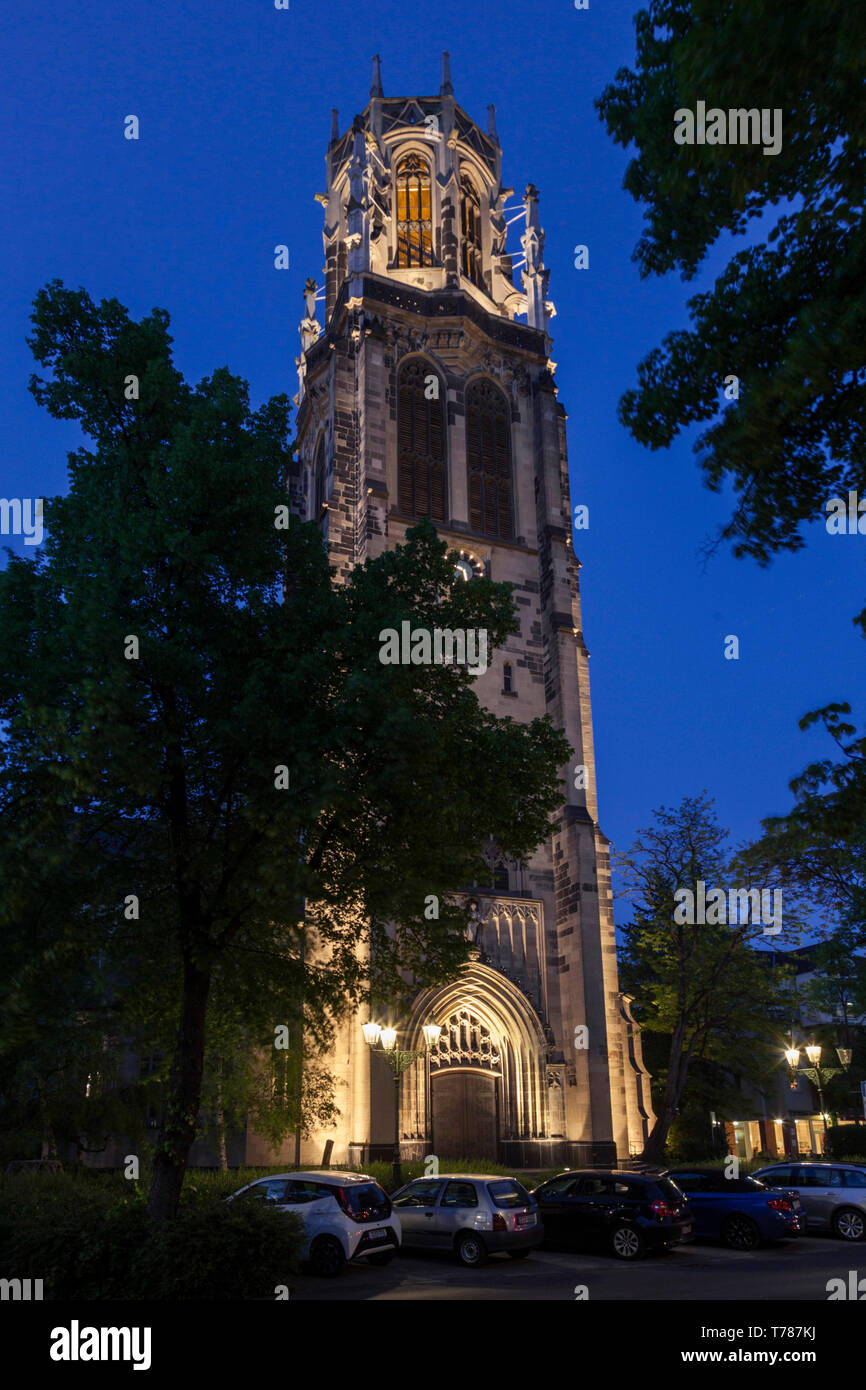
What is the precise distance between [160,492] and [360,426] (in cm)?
2341

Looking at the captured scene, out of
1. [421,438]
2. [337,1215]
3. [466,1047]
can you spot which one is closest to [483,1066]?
[466,1047]

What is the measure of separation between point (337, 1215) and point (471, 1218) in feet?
8.40

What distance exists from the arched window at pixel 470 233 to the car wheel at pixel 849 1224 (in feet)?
128

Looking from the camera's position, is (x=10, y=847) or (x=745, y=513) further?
(x=10, y=847)

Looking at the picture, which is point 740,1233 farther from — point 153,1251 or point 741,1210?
point 153,1251

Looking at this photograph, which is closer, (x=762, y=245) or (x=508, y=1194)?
(x=762, y=245)

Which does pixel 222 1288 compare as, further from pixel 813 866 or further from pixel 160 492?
pixel 813 866

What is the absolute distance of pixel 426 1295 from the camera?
42.9 ft

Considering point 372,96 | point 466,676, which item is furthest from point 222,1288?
point 372,96

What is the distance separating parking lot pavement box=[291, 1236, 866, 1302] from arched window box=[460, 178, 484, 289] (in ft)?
131

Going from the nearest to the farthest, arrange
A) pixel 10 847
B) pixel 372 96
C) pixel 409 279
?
pixel 10 847 → pixel 409 279 → pixel 372 96

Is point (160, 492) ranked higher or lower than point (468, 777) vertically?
higher

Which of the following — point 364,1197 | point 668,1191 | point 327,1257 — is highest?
point 364,1197

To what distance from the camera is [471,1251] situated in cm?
1616
